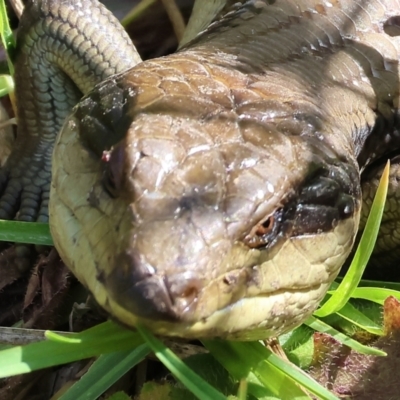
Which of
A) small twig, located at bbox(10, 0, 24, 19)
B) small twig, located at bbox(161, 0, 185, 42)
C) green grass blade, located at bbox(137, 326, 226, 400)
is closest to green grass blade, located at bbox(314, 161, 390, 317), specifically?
green grass blade, located at bbox(137, 326, 226, 400)

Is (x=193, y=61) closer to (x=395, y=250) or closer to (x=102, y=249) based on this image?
(x=102, y=249)

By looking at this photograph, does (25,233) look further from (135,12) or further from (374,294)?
(135,12)

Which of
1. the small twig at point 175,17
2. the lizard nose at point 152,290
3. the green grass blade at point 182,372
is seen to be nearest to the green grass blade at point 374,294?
the green grass blade at point 182,372

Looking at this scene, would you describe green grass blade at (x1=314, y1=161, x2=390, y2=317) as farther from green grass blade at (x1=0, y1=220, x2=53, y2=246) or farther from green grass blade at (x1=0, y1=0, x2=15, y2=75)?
green grass blade at (x1=0, y1=0, x2=15, y2=75)

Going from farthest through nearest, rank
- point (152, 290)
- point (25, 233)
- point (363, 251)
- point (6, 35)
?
point (6, 35)
point (25, 233)
point (363, 251)
point (152, 290)

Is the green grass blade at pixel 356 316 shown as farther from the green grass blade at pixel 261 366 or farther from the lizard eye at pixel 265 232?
the lizard eye at pixel 265 232

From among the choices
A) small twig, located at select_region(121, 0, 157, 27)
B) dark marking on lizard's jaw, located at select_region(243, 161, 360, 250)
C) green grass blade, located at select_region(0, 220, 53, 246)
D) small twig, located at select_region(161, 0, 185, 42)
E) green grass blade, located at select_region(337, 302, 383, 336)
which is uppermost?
dark marking on lizard's jaw, located at select_region(243, 161, 360, 250)

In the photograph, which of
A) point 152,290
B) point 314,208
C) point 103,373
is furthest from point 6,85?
point 152,290
